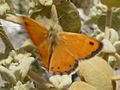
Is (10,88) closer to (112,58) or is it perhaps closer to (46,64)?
(46,64)

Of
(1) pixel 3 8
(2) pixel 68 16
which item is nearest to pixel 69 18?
(2) pixel 68 16

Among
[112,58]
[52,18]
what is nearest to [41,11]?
[52,18]

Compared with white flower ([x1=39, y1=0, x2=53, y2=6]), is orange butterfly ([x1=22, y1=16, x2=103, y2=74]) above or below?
below

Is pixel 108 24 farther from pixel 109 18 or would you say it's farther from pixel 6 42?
pixel 6 42

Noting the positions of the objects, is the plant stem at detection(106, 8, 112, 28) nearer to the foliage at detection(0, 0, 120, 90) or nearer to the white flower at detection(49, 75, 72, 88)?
the foliage at detection(0, 0, 120, 90)

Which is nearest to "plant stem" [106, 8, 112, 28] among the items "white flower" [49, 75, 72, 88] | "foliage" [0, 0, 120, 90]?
"foliage" [0, 0, 120, 90]

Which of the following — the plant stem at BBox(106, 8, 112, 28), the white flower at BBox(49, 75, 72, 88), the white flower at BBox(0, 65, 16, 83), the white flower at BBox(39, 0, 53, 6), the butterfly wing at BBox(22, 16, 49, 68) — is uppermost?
the white flower at BBox(39, 0, 53, 6)
